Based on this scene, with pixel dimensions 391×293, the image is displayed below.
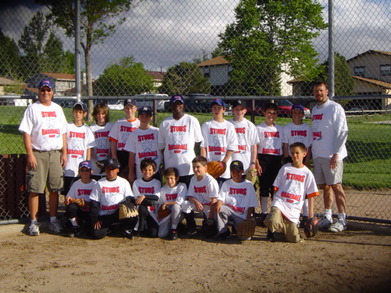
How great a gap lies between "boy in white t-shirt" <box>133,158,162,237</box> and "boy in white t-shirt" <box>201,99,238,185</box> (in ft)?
2.35

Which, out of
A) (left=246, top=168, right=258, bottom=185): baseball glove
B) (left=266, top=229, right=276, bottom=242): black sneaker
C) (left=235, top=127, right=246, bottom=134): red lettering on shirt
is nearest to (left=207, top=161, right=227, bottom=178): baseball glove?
(left=246, top=168, right=258, bottom=185): baseball glove

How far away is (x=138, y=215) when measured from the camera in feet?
18.7

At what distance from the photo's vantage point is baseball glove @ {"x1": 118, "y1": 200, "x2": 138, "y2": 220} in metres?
5.55

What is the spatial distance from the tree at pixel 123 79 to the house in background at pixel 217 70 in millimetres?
873

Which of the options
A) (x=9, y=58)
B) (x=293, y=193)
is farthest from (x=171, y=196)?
(x=9, y=58)

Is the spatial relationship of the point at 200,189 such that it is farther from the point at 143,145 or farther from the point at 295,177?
the point at 295,177

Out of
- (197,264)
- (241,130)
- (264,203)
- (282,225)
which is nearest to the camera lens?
(197,264)

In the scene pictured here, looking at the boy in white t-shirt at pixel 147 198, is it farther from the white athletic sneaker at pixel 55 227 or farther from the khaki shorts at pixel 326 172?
the khaki shorts at pixel 326 172

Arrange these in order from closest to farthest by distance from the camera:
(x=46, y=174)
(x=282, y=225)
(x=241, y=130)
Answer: (x=282, y=225), (x=46, y=174), (x=241, y=130)

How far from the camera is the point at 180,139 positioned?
5.79 meters

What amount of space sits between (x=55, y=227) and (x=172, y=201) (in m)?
1.56

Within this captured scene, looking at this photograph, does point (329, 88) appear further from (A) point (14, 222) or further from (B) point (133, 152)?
(A) point (14, 222)

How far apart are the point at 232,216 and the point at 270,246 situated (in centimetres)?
64

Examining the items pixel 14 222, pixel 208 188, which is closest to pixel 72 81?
pixel 14 222
